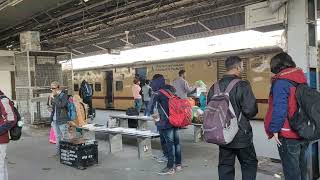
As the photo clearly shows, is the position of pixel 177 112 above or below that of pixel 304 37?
below

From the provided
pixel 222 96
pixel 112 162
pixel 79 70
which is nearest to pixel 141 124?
pixel 112 162

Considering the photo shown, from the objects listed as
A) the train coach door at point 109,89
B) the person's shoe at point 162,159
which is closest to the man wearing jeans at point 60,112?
the person's shoe at point 162,159

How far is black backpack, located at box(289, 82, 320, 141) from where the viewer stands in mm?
3699

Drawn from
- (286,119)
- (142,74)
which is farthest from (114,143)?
(142,74)

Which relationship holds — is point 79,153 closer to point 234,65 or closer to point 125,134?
point 125,134

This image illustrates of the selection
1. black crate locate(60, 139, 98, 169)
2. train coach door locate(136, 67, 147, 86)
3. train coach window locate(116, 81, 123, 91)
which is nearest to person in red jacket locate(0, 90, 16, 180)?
black crate locate(60, 139, 98, 169)

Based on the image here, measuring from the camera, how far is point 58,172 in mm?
6512

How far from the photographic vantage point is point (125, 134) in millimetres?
7758

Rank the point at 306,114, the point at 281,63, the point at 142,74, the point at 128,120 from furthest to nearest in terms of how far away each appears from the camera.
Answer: the point at 142,74 < the point at 128,120 < the point at 281,63 < the point at 306,114

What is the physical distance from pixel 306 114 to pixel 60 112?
505cm

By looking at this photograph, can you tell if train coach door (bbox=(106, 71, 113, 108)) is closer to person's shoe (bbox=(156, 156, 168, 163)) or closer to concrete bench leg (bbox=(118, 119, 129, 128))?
concrete bench leg (bbox=(118, 119, 129, 128))

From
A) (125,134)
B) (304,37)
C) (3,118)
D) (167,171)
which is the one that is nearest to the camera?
(3,118)

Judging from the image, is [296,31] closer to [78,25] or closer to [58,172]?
[58,172]

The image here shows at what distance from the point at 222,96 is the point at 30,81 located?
9.04 meters
